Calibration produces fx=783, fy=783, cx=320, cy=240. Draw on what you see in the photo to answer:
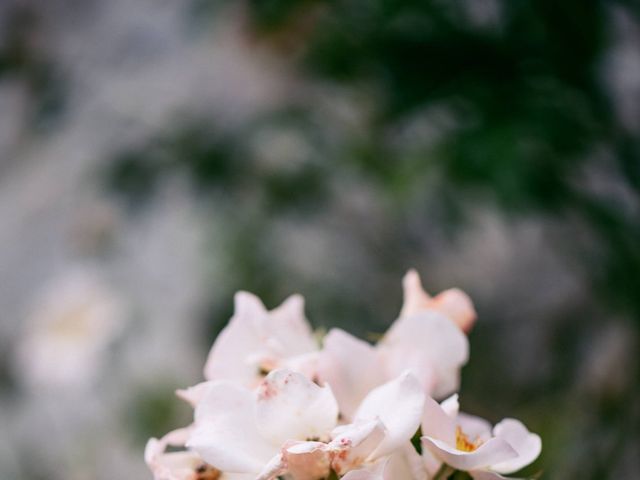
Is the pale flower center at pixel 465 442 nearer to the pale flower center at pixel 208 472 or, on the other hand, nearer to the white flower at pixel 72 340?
the pale flower center at pixel 208 472

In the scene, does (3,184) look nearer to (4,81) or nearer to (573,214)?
(4,81)

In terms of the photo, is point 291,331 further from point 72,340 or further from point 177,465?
point 72,340

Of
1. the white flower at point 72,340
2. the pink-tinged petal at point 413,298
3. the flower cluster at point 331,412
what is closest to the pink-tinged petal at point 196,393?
the flower cluster at point 331,412

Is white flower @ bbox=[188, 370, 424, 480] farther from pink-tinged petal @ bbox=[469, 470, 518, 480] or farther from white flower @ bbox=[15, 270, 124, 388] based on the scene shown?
white flower @ bbox=[15, 270, 124, 388]

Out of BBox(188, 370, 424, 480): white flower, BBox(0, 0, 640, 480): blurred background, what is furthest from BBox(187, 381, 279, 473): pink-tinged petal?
BBox(0, 0, 640, 480): blurred background

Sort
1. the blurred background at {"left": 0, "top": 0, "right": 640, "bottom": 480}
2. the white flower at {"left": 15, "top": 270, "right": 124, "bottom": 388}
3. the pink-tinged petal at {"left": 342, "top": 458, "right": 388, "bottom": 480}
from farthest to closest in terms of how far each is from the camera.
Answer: the white flower at {"left": 15, "top": 270, "right": 124, "bottom": 388}
the blurred background at {"left": 0, "top": 0, "right": 640, "bottom": 480}
the pink-tinged petal at {"left": 342, "top": 458, "right": 388, "bottom": 480}

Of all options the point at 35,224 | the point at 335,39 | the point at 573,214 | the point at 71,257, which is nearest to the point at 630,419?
the point at 573,214
